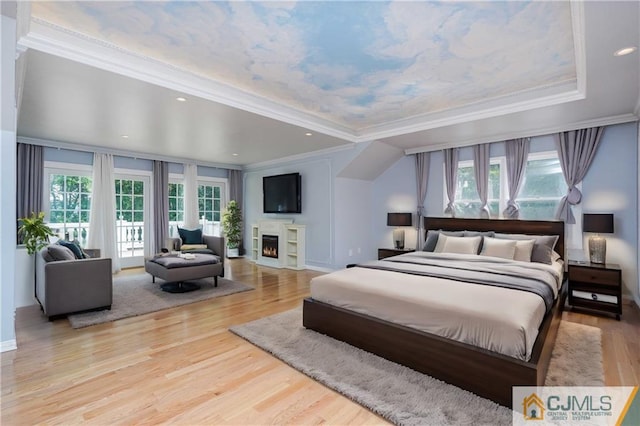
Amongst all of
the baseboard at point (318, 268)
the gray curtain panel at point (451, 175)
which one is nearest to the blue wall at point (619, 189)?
the gray curtain panel at point (451, 175)

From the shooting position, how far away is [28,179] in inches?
203

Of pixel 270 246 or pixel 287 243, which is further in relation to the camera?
pixel 270 246

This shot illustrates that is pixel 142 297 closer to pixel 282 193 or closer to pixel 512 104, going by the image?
pixel 282 193

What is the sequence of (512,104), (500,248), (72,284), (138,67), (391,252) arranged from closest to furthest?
(138,67) → (72,284) → (512,104) → (500,248) → (391,252)

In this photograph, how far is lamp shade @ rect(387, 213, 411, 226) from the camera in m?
5.68

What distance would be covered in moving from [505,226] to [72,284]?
19.2ft

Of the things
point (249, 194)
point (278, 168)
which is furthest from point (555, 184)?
point (249, 194)

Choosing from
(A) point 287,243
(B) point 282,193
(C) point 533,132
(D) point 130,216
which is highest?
(C) point 533,132

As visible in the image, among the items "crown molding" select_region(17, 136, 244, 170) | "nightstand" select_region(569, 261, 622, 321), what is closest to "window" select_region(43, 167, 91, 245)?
"crown molding" select_region(17, 136, 244, 170)

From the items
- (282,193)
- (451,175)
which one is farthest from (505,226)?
(282,193)

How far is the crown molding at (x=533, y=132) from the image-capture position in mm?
3898

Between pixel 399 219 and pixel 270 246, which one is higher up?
pixel 399 219

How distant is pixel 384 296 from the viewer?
8.56 feet

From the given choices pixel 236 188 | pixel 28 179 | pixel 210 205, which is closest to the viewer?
pixel 28 179
